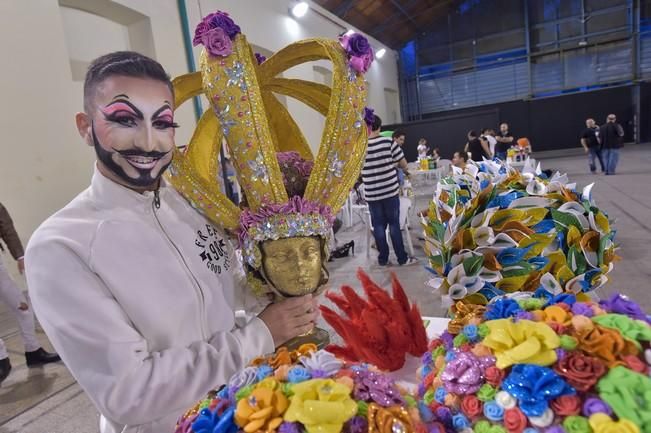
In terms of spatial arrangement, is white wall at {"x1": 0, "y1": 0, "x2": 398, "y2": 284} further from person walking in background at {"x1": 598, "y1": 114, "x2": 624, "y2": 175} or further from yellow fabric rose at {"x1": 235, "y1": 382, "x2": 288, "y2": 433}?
person walking in background at {"x1": 598, "y1": 114, "x2": 624, "y2": 175}

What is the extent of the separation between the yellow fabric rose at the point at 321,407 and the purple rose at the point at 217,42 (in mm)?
601

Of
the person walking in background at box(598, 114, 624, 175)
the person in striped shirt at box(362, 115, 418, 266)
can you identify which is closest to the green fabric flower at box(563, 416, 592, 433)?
the person in striped shirt at box(362, 115, 418, 266)

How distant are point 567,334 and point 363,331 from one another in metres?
0.41

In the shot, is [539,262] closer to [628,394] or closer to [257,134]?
[628,394]

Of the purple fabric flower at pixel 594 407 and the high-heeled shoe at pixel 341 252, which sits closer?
the purple fabric flower at pixel 594 407

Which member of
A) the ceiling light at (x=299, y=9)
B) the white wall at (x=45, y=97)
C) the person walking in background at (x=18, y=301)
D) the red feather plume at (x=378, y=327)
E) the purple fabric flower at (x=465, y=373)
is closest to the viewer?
the purple fabric flower at (x=465, y=373)

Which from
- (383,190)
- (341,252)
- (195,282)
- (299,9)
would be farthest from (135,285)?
(299,9)

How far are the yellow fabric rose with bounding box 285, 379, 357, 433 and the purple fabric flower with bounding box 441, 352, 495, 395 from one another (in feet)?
0.49

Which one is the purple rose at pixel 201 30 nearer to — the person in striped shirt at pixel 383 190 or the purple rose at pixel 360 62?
the purple rose at pixel 360 62

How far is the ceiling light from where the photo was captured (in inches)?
285

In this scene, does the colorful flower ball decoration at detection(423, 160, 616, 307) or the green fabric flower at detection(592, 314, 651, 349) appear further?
the colorful flower ball decoration at detection(423, 160, 616, 307)

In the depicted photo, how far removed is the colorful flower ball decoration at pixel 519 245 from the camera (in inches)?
33.8

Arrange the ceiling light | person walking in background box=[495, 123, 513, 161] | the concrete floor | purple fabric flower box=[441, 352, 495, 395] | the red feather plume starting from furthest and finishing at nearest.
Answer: person walking in background box=[495, 123, 513, 161]
the ceiling light
the concrete floor
the red feather plume
purple fabric flower box=[441, 352, 495, 395]

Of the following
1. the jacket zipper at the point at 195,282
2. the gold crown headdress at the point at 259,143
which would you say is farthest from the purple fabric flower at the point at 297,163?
the jacket zipper at the point at 195,282
